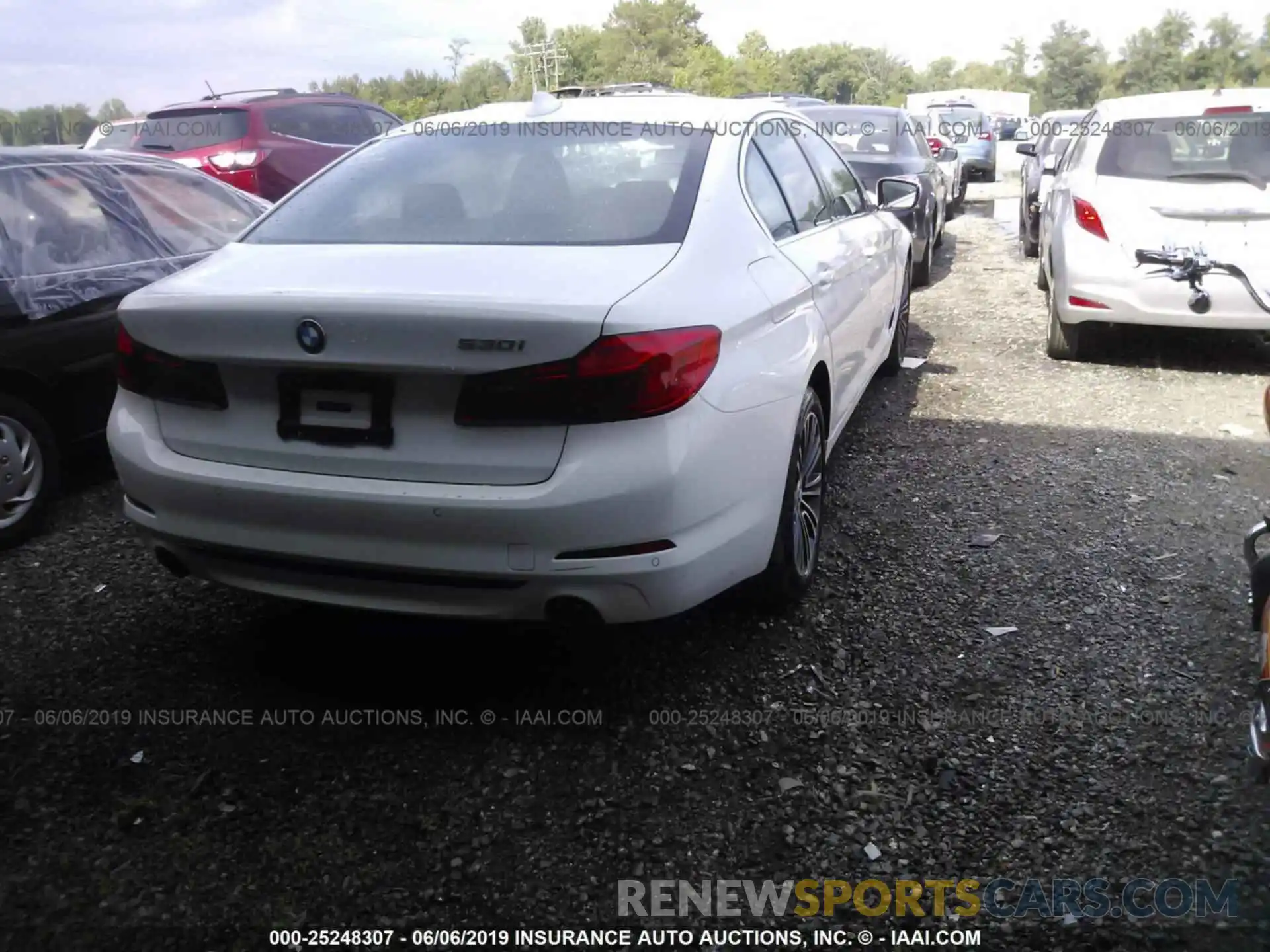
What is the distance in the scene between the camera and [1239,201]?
6078mm

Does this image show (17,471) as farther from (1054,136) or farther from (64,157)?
(1054,136)

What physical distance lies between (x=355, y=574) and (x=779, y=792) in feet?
3.94

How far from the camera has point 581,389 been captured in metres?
2.43

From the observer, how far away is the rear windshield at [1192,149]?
627cm

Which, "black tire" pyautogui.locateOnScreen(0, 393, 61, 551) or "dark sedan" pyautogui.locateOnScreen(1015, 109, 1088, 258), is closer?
"black tire" pyautogui.locateOnScreen(0, 393, 61, 551)

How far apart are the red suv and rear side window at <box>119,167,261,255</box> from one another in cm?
431

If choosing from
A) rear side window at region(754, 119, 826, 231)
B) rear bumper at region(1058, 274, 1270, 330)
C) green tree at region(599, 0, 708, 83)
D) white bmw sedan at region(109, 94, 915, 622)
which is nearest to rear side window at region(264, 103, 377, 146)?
rear bumper at region(1058, 274, 1270, 330)

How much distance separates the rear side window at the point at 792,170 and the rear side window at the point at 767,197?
0.26ft

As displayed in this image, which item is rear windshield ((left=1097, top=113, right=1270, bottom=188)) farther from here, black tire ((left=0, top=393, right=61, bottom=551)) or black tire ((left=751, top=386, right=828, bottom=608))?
black tire ((left=0, top=393, right=61, bottom=551))

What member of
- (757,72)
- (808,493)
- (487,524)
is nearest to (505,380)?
(487,524)

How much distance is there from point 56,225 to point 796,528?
341 cm

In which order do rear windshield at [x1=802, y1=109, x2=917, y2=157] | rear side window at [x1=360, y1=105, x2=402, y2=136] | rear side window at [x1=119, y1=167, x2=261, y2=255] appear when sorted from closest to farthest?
1. rear side window at [x1=119, y1=167, x2=261, y2=255]
2. rear windshield at [x1=802, y1=109, x2=917, y2=157]
3. rear side window at [x1=360, y1=105, x2=402, y2=136]

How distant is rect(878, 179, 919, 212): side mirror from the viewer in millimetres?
5473

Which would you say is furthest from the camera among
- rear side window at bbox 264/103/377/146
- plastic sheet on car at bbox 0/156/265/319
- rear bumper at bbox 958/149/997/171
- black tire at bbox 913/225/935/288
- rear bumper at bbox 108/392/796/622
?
rear bumper at bbox 958/149/997/171
